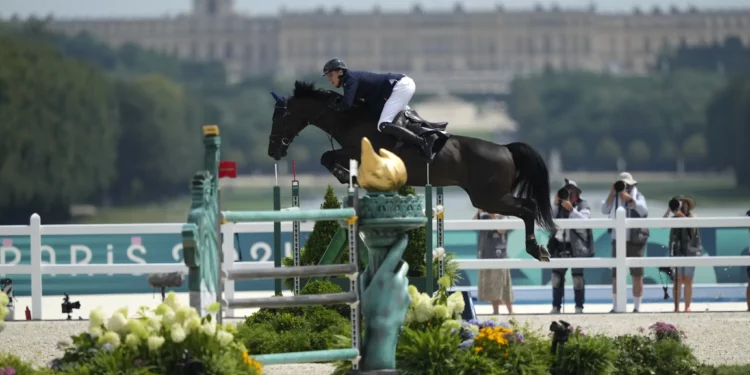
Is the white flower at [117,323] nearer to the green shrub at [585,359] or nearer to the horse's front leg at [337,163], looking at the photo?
the green shrub at [585,359]

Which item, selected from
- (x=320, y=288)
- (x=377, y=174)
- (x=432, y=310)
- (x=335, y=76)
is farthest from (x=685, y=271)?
(x=377, y=174)

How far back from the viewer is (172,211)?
7662 cm

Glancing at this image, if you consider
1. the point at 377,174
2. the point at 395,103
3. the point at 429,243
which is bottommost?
the point at 429,243

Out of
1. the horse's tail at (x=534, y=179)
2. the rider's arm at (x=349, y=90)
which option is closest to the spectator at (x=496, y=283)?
the horse's tail at (x=534, y=179)

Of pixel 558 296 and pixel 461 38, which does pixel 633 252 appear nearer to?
pixel 558 296

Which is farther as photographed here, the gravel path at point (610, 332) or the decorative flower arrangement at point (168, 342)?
the gravel path at point (610, 332)

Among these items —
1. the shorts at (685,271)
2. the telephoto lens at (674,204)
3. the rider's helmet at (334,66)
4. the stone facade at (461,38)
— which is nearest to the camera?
the rider's helmet at (334,66)

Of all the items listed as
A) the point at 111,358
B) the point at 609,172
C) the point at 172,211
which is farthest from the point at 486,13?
the point at 111,358

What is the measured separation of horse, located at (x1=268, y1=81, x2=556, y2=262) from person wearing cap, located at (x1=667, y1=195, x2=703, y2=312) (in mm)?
3704

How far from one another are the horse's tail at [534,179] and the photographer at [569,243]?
2.73m

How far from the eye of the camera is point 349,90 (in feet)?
35.2

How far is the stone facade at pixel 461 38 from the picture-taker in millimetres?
163375

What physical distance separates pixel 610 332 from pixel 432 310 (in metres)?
4.22

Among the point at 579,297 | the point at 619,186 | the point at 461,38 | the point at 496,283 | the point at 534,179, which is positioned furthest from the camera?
the point at 461,38
